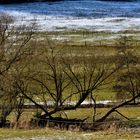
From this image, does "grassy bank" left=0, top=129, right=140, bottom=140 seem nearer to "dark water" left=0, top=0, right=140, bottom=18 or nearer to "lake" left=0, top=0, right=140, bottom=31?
"lake" left=0, top=0, right=140, bottom=31

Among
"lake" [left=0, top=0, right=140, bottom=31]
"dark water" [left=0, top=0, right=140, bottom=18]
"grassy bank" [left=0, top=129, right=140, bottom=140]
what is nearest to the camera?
"grassy bank" [left=0, top=129, right=140, bottom=140]

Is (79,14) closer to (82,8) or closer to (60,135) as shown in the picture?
(82,8)

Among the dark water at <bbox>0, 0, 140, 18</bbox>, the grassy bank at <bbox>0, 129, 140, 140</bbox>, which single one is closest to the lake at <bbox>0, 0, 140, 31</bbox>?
the dark water at <bbox>0, 0, 140, 18</bbox>

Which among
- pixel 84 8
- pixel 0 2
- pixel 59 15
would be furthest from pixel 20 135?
pixel 0 2

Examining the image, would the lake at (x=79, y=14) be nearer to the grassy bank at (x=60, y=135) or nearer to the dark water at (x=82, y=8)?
the dark water at (x=82, y=8)

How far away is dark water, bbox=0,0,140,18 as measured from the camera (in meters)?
138

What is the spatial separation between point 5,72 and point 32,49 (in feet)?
36.1

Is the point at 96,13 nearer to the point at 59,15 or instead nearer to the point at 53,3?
the point at 59,15

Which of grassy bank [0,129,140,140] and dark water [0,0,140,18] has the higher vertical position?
dark water [0,0,140,18]

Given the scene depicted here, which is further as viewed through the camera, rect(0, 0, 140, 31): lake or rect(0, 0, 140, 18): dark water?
rect(0, 0, 140, 18): dark water

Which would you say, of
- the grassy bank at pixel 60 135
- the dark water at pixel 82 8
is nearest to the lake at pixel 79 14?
the dark water at pixel 82 8

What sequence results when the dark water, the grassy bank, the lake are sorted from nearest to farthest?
the grassy bank, the lake, the dark water

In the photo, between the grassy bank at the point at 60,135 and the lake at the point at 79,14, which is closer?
the grassy bank at the point at 60,135

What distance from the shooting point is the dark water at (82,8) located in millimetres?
137512
